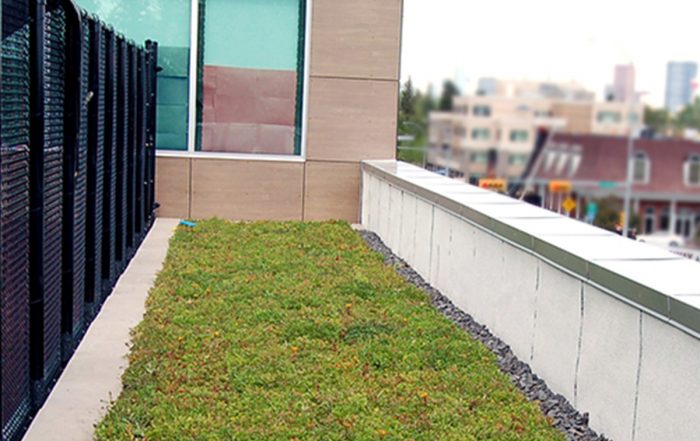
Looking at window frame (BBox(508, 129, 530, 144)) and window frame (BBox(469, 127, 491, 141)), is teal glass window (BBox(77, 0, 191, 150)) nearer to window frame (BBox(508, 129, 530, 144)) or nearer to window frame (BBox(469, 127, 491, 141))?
window frame (BBox(469, 127, 491, 141))

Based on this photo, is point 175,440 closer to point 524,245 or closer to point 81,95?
point 81,95

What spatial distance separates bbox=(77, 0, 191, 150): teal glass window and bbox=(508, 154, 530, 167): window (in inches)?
421

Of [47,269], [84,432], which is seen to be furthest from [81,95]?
[84,432]

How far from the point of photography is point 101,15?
13.7m

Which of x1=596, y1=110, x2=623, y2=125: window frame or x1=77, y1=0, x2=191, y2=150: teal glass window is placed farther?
x1=77, y1=0, x2=191, y2=150: teal glass window

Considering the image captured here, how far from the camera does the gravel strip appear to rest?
4.86 metres

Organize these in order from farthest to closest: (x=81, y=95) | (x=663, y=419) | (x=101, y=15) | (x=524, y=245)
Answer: (x=101, y=15)
(x=524, y=245)
(x=81, y=95)
(x=663, y=419)

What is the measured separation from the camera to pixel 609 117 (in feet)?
9.03

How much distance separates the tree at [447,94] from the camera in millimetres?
4781

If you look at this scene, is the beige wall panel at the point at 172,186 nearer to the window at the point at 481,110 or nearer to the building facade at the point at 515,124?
the building facade at the point at 515,124

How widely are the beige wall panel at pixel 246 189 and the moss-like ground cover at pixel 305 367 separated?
4.52 metres

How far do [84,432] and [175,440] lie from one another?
0.52 metres

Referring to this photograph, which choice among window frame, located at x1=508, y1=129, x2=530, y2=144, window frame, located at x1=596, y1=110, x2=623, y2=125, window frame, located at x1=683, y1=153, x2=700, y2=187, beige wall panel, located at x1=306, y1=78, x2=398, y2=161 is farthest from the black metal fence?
beige wall panel, located at x1=306, y1=78, x2=398, y2=161

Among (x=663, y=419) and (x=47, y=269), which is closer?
(x=663, y=419)
